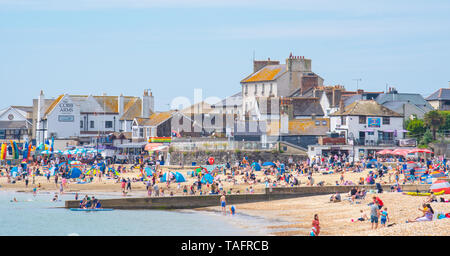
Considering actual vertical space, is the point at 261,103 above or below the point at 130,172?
above

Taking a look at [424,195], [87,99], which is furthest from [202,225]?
[87,99]

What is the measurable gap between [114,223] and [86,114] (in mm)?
64516

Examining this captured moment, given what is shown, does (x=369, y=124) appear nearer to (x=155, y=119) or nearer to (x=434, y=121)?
(x=434, y=121)

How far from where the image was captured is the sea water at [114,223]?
3281cm

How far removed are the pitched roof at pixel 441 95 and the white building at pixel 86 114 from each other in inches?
1511

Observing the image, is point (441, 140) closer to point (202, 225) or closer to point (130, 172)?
point (130, 172)

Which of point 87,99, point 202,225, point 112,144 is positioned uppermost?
point 87,99

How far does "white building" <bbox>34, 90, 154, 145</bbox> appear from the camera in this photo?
94.2 m

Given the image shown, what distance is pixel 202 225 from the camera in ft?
111

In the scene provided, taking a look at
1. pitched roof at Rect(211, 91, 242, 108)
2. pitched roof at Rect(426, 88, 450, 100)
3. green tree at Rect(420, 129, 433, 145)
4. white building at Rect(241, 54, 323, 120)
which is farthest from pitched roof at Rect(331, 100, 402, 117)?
pitched roof at Rect(211, 91, 242, 108)

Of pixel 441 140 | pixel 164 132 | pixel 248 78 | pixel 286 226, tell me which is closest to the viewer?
pixel 286 226

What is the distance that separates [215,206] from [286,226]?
8935mm

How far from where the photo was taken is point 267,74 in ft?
339
